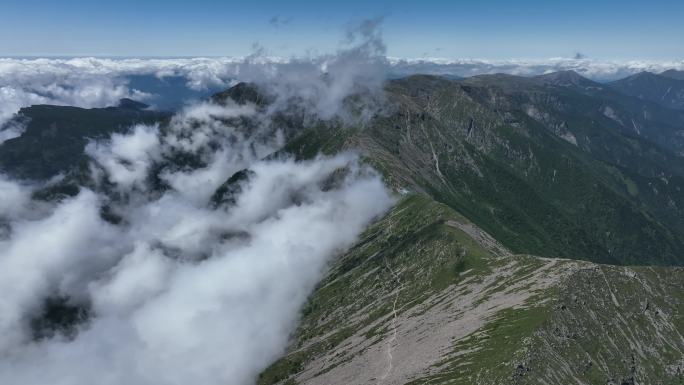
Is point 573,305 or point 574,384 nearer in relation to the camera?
point 574,384

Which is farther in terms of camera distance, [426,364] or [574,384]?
[426,364]

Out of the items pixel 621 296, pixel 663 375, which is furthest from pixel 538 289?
pixel 663 375

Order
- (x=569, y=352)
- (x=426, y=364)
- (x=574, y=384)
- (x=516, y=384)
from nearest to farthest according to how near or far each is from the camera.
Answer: (x=516, y=384) → (x=574, y=384) → (x=569, y=352) → (x=426, y=364)

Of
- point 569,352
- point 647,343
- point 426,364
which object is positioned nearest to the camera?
point 569,352

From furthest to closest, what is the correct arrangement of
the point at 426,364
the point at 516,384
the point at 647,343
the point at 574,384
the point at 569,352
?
the point at 647,343 → the point at 426,364 → the point at 569,352 → the point at 574,384 → the point at 516,384

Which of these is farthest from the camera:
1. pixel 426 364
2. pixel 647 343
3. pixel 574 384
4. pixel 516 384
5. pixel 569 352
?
pixel 647 343

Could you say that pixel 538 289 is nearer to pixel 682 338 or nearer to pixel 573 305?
pixel 573 305

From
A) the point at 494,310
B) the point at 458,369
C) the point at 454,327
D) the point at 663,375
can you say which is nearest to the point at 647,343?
the point at 663,375

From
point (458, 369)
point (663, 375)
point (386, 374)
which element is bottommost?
point (663, 375)

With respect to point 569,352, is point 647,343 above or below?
below

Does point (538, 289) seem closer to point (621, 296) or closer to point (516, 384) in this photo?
point (621, 296)
